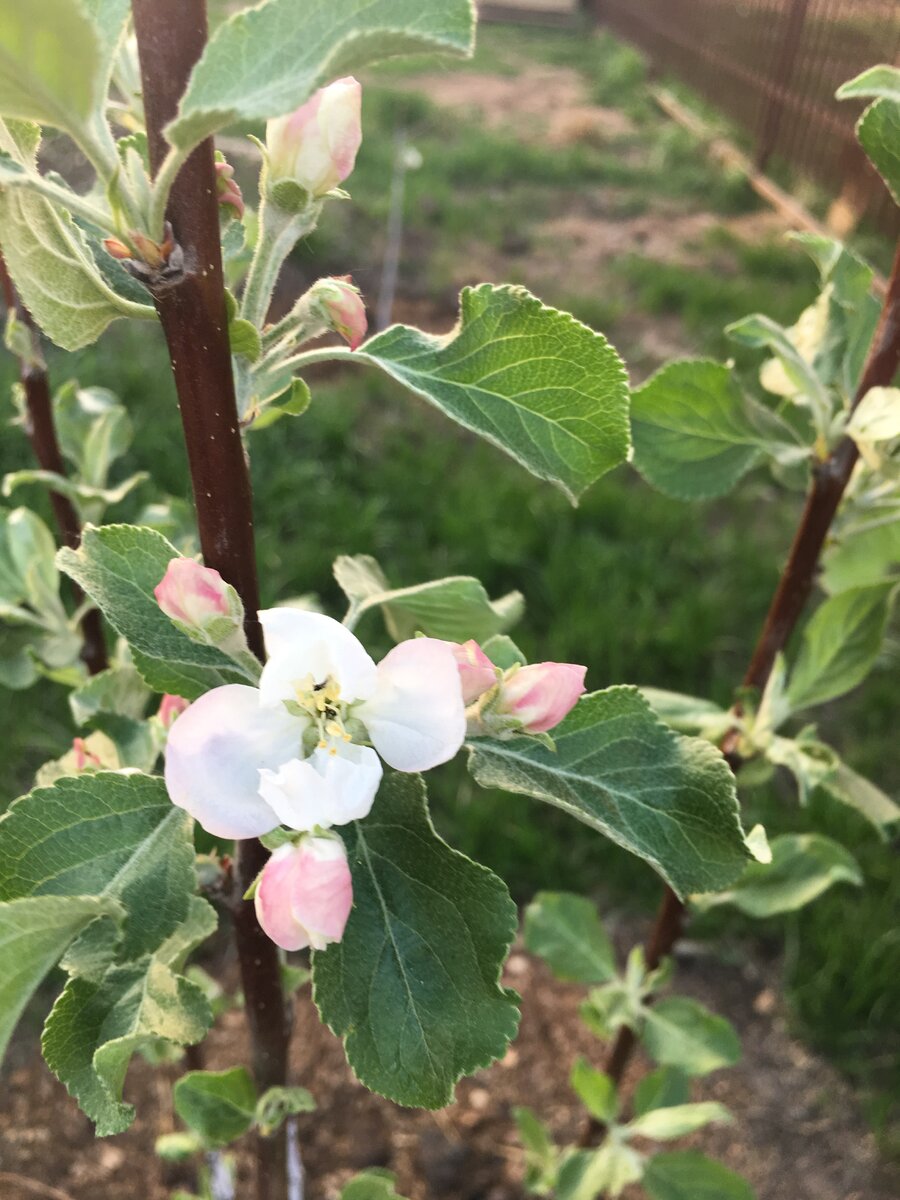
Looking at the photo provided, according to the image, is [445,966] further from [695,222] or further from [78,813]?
[695,222]

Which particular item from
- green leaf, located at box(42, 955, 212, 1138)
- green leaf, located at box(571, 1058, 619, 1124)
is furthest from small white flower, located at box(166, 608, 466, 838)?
green leaf, located at box(571, 1058, 619, 1124)

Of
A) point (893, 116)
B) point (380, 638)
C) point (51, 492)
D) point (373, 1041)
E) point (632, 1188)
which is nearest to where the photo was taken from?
point (373, 1041)

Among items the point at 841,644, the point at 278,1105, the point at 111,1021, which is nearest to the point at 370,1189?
the point at 278,1105

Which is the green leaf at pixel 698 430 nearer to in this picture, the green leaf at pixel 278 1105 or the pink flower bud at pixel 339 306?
the pink flower bud at pixel 339 306

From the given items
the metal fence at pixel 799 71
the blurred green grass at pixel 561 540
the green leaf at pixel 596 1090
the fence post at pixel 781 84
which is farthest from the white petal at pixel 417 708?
the fence post at pixel 781 84

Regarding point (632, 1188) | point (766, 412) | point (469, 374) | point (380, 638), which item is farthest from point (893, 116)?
point (380, 638)

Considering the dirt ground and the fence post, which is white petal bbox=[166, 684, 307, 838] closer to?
the dirt ground

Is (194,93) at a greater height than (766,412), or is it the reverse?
(194,93)
